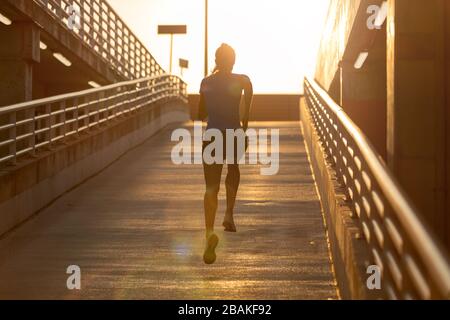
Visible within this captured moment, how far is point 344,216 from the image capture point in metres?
7.62

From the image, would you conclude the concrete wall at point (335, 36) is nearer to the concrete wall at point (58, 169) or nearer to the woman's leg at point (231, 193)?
the concrete wall at point (58, 169)

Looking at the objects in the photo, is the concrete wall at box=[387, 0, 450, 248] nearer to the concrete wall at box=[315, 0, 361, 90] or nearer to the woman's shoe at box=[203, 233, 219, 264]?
the woman's shoe at box=[203, 233, 219, 264]

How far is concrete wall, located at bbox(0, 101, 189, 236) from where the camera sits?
1045 centimetres

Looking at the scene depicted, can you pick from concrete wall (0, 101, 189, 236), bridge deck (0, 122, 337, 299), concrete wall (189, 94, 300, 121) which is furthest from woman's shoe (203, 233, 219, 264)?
concrete wall (189, 94, 300, 121)

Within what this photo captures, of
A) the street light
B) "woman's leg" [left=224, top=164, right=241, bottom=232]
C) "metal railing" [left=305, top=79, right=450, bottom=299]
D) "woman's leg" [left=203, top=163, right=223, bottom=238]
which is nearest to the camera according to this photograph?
"metal railing" [left=305, top=79, right=450, bottom=299]

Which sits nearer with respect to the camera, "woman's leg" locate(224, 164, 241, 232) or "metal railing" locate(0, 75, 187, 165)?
"woman's leg" locate(224, 164, 241, 232)

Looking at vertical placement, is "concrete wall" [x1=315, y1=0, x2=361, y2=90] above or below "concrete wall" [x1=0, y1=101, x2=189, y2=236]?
above

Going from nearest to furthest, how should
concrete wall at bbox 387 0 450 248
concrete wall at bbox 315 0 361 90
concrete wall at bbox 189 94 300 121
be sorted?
concrete wall at bbox 387 0 450 248, concrete wall at bbox 315 0 361 90, concrete wall at bbox 189 94 300 121

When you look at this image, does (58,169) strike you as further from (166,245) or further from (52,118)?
(166,245)

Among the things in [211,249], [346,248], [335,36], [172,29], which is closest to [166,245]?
[211,249]

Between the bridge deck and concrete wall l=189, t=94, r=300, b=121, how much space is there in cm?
2927

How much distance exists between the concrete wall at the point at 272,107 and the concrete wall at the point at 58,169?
23.6 metres

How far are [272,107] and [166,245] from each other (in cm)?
3545
